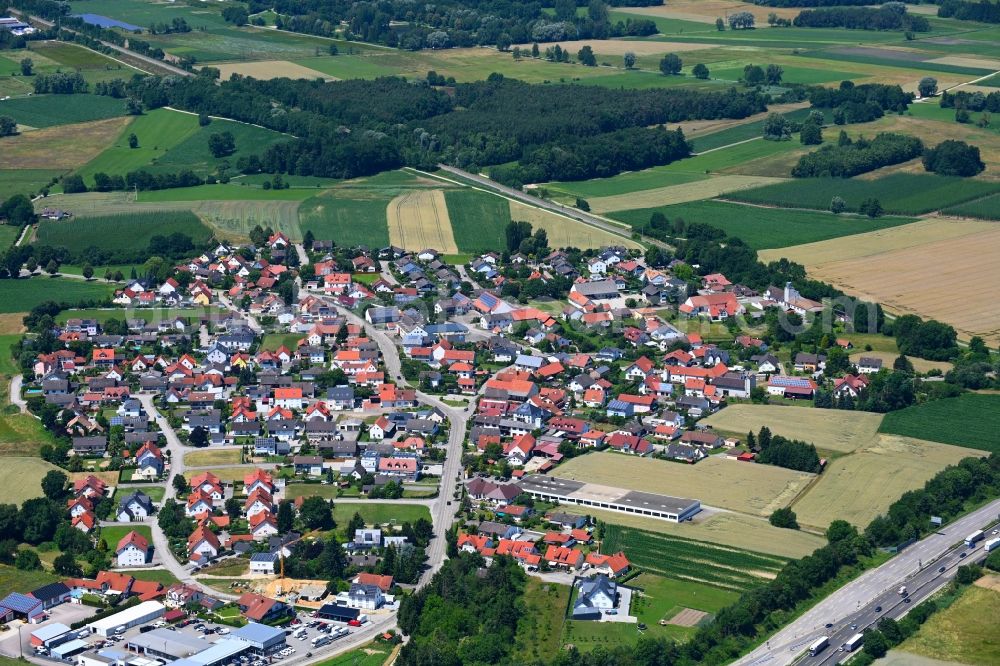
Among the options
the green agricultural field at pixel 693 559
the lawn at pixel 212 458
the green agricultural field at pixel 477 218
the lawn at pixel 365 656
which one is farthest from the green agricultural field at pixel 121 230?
the lawn at pixel 365 656

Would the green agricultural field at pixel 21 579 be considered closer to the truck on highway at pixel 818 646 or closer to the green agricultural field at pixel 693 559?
the green agricultural field at pixel 693 559

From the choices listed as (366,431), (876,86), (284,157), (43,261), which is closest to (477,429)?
(366,431)

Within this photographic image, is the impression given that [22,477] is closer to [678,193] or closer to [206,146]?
[678,193]

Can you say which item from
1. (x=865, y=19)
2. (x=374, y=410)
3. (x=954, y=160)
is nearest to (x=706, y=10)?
(x=865, y=19)

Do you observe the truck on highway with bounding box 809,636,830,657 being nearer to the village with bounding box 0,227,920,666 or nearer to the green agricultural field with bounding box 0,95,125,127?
the village with bounding box 0,227,920,666

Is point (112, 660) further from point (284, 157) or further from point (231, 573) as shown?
point (284, 157)

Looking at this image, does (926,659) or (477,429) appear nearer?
(926,659)

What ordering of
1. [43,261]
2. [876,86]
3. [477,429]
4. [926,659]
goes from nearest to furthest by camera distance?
[926,659]
[477,429]
[43,261]
[876,86]
